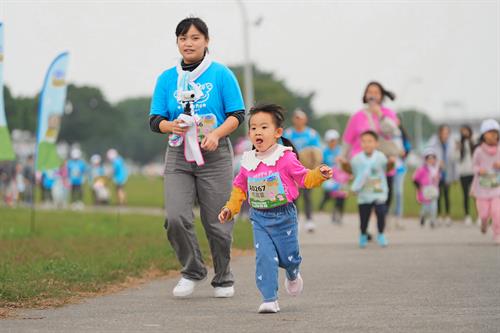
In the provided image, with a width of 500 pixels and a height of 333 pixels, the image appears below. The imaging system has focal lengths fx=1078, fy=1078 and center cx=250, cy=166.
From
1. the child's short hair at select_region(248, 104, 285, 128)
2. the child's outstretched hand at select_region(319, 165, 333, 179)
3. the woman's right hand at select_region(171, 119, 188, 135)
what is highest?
the child's short hair at select_region(248, 104, 285, 128)

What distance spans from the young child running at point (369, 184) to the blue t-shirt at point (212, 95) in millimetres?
5948

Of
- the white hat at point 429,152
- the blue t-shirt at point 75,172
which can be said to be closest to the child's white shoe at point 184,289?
the white hat at point 429,152

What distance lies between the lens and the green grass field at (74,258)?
8.92 m

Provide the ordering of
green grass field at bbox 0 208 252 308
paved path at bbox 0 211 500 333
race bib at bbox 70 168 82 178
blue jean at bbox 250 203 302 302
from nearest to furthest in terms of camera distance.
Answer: paved path at bbox 0 211 500 333 → blue jean at bbox 250 203 302 302 → green grass field at bbox 0 208 252 308 → race bib at bbox 70 168 82 178

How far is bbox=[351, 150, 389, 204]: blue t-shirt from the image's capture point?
14.3 meters

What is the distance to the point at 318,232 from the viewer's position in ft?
60.4

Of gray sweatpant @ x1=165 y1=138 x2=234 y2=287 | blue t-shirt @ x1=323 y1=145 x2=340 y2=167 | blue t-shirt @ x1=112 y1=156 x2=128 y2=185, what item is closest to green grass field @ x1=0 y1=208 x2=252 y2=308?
gray sweatpant @ x1=165 y1=138 x2=234 y2=287

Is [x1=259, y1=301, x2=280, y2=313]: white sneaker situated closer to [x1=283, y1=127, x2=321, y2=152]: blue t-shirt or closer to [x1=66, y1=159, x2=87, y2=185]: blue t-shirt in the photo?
[x1=283, y1=127, x2=321, y2=152]: blue t-shirt

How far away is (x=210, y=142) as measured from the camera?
8148mm

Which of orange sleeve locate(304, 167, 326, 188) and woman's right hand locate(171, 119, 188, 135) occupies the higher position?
woman's right hand locate(171, 119, 188, 135)

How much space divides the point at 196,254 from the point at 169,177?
0.66 m

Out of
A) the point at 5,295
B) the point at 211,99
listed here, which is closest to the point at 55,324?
the point at 5,295

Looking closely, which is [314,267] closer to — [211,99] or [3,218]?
[211,99]

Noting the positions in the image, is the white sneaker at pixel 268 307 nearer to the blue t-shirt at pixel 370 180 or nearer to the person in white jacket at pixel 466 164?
the blue t-shirt at pixel 370 180
